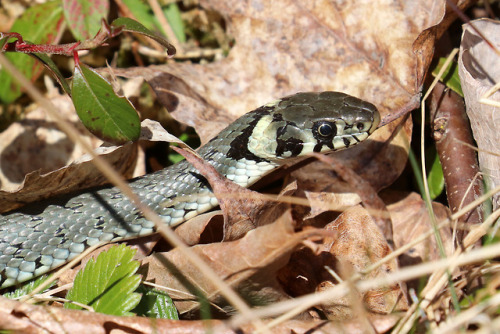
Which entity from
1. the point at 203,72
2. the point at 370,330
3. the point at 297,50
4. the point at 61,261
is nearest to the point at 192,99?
the point at 203,72

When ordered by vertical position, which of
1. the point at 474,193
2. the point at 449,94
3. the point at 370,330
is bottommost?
the point at 370,330

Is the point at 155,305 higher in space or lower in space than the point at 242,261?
lower

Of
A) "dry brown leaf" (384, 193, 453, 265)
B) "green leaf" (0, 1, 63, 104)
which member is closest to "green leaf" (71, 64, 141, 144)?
"green leaf" (0, 1, 63, 104)

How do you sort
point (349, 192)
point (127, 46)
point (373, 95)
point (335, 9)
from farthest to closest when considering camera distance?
point (127, 46)
point (335, 9)
point (373, 95)
point (349, 192)

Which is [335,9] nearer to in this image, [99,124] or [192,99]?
[192,99]

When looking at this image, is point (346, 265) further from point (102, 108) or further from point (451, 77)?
point (102, 108)

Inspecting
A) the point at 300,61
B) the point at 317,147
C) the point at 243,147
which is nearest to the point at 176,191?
the point at 243,147
